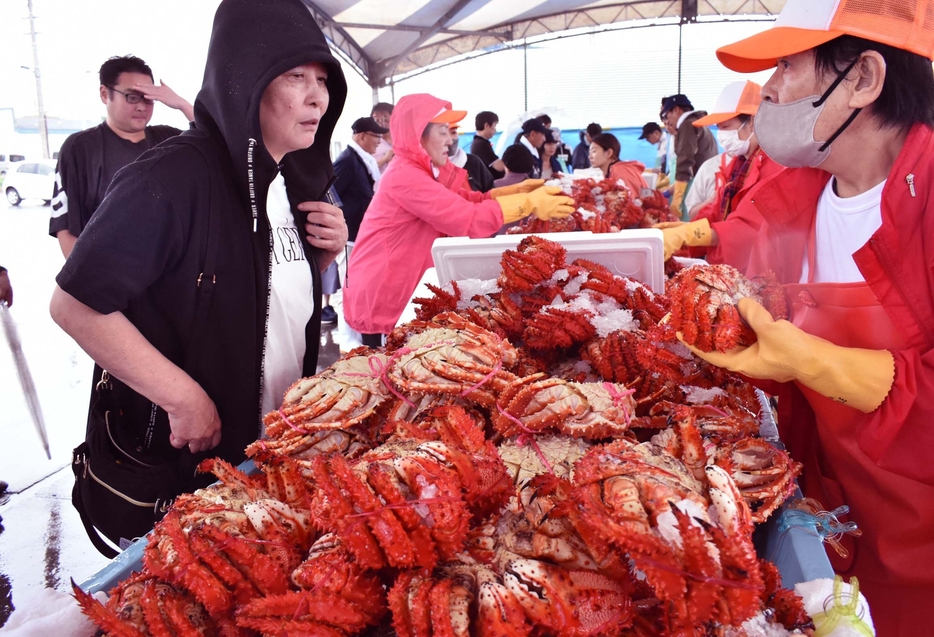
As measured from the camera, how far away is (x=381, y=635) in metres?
1.07

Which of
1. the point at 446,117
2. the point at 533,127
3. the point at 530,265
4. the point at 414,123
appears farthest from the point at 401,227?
the point at 533,127

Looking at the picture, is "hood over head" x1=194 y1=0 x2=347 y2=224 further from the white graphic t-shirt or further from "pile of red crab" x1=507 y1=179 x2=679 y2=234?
"pile of red crab" x1=507 y1=179 x2=679 y2=234

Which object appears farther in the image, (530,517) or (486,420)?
(486,420)

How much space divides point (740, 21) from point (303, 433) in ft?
60.8

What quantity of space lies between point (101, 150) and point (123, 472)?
2.63 meters

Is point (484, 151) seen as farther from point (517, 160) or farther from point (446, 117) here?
point (446, 117)

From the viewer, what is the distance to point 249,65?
1.68 m

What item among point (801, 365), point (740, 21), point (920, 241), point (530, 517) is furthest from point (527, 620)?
point (740, 21)

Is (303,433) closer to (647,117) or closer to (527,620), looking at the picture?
(527,620)

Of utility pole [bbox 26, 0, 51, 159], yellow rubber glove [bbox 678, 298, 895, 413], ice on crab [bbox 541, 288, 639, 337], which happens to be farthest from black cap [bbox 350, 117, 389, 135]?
yellow rubber glove [bbox 678, 298, 895, 413]

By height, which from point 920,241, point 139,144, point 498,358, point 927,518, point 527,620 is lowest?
point 927,518

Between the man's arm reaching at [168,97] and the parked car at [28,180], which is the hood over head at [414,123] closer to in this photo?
the man's arm reaching at [168,97]

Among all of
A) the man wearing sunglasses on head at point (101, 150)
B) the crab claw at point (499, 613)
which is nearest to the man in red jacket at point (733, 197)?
the crab claw at point (499, 613)

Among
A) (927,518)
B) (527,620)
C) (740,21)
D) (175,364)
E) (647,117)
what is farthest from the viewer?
(647,117)
